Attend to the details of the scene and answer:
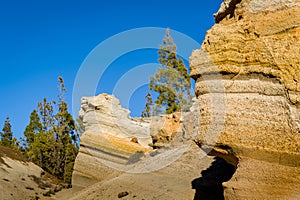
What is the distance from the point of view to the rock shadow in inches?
425

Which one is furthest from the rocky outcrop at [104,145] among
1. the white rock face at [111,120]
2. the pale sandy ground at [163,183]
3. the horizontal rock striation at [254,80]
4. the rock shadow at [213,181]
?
the horizontal rock striation at [254,80]

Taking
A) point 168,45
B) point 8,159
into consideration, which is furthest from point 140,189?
point 168,45

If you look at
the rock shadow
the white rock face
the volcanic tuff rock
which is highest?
the white rock face

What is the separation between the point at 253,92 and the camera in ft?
24.0

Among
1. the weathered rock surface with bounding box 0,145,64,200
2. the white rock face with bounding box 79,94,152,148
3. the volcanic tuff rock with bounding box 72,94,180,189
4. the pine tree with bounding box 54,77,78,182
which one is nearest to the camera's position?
the volcanic tuff rock with bounding box 72,94,180,189

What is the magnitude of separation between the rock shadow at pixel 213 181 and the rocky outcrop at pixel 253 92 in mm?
3204

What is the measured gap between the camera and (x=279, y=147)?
6.75 meters

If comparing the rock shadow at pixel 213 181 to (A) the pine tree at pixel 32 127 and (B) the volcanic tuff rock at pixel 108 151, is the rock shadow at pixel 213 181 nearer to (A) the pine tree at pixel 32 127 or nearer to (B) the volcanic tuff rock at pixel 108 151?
(B) the volcanic tuff rock at pixel 108 151

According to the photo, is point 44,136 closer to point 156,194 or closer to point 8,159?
point 8,159

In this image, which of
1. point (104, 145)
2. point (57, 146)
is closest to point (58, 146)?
point (57, 146)

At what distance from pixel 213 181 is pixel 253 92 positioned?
486 centimetres

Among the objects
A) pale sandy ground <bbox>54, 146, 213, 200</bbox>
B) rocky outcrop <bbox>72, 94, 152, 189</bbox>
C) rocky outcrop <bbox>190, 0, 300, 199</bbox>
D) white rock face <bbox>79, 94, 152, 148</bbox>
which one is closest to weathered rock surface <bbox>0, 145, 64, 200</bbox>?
rocky outcrop <bbox>72, 94, 152, 189</bbox>

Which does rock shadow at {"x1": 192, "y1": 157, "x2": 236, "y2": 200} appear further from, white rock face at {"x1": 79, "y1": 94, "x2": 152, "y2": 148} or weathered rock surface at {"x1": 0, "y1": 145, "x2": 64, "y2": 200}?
weathered rock surface at {"x1": 0, "y1": 145, "x2": 64, "y2": 200}

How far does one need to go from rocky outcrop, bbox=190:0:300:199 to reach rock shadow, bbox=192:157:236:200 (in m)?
3.20
